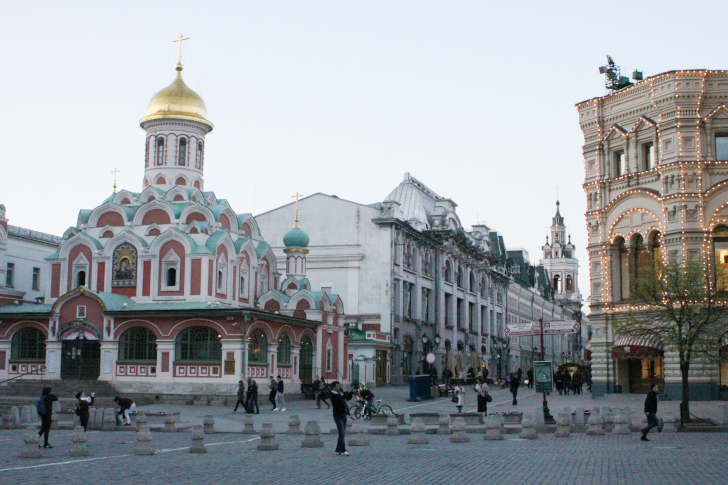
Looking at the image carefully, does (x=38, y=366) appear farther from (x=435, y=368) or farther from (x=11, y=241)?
(x=435, y=368)

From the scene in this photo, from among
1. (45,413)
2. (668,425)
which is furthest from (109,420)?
(668,425)

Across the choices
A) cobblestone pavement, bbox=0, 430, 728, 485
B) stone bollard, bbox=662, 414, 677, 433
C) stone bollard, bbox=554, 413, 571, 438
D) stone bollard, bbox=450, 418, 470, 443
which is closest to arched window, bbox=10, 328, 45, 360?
cobblestone pavement, bbox=0, 430, 728, 485

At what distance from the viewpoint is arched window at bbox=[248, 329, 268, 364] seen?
43.9 metres

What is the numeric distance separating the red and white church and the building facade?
16105 millimetres

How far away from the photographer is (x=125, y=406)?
27.5m

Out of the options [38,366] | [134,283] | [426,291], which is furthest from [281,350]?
[426,291]

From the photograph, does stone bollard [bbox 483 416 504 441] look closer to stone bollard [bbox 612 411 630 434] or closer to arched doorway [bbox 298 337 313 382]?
stone bollard [bbox 612 411 630 434]

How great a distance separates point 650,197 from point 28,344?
3089 centimetres

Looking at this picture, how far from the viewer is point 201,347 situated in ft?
142

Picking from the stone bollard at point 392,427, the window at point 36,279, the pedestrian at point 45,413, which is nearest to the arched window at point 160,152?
the window at point 36,279

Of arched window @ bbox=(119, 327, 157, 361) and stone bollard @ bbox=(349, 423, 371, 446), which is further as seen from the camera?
arched window @ bbox=(119, 327, 157, 361)

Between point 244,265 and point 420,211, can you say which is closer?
point 244,265

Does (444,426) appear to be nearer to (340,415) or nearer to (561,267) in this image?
(340,415)

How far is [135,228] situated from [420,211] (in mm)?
34166
